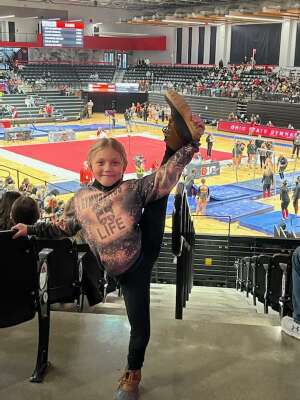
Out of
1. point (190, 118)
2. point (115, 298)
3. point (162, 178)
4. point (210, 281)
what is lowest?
point (210, 281)

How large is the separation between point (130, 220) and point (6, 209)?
4.27ft

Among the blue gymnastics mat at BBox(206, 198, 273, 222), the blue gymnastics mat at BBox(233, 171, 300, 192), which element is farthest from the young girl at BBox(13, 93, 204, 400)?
the blue gymnastics mat at BBox(233, 171, 300, 192)

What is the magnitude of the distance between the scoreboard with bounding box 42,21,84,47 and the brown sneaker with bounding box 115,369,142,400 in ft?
121

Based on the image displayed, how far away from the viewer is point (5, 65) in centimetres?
3931

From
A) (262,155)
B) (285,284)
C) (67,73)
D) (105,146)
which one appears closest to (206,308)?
(285,284)

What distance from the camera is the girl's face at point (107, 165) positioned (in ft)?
7.48

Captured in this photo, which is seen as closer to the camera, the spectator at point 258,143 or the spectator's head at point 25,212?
the spectator's head at point 25,212

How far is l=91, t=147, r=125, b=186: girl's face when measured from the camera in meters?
2.28

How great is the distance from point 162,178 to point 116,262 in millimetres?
423

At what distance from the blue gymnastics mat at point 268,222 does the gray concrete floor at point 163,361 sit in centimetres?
950

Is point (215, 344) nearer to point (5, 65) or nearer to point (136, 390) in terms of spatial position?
point (136, 390)

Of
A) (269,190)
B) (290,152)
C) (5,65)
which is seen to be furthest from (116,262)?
(5,65)

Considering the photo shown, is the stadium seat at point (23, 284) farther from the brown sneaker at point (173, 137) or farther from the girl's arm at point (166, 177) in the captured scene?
the brown sneaker at point (173, 137)

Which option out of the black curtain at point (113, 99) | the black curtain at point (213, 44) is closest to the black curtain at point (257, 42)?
the black curtain at point (213, 44)
